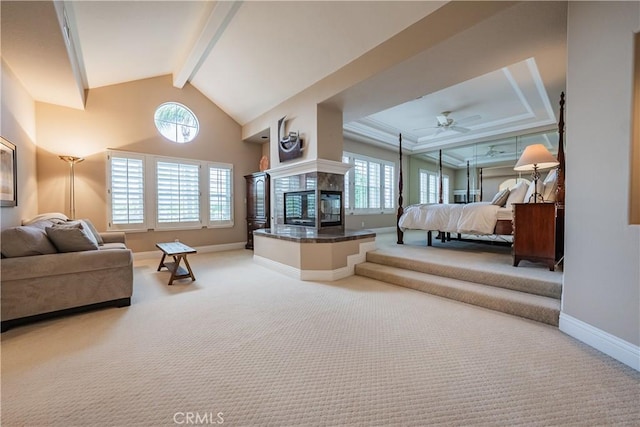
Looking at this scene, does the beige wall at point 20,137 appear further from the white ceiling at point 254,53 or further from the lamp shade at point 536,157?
the lamp shade at point 536,157

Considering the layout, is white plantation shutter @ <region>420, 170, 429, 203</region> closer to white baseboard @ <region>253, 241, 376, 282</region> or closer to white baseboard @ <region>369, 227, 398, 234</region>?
white baseboard @ <region>369, 227, 398, 234</region>

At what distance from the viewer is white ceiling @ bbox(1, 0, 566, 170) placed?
2.80 m

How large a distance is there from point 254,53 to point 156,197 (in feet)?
Result: 11.2

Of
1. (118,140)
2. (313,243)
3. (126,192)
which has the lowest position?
(313,243)

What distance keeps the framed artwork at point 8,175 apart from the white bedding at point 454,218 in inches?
222

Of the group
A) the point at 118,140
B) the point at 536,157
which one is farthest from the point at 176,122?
the point at 536,157

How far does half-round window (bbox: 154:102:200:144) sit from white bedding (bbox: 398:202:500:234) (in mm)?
5028

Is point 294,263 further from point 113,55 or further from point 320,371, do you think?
point 113,55

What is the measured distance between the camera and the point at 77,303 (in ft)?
8.05

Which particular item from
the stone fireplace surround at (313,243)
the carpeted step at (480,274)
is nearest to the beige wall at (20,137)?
the stone fireplace surround at (313,243)

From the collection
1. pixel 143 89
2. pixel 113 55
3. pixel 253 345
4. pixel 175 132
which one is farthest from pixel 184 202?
pixel 253 345

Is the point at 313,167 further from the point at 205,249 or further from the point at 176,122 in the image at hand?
the point at 176,122

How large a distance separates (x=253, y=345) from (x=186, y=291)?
1718 millimetres

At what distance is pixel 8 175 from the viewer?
3014mm
